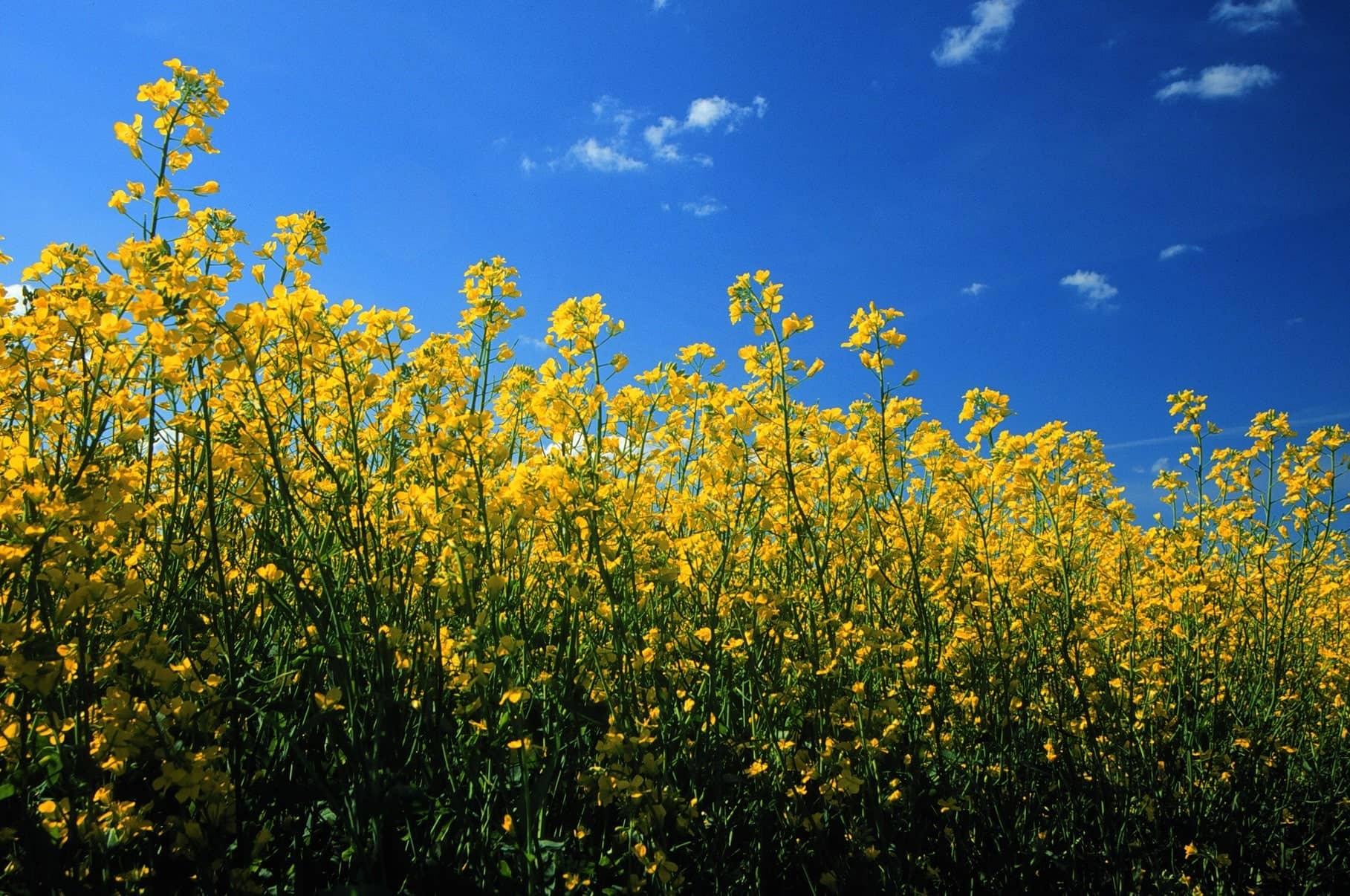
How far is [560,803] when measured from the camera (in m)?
2.65

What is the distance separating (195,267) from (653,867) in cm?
204

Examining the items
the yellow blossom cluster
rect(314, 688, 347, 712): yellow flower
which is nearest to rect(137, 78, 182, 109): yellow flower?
the yellow blossom cluster

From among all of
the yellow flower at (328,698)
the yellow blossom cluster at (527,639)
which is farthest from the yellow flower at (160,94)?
the yellow flower at (328,698)

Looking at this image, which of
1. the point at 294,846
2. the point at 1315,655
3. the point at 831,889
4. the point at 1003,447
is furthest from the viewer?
the point at 1315,655

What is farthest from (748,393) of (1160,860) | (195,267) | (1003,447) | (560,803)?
(1160,860)

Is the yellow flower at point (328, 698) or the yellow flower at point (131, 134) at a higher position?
the yellow flower at point (131, 134)

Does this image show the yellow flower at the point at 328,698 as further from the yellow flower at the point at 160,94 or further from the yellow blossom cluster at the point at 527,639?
the yellow flower at the point at 160,94

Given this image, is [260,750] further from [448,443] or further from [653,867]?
[653,867]

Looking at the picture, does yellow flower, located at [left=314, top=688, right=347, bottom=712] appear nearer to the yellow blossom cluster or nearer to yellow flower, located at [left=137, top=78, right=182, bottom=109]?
the yellow blossom cluster

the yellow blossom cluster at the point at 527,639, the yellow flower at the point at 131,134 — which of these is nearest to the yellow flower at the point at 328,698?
the yellow blossom cluster at the point at 527,639

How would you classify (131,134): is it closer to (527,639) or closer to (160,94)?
(160,94)

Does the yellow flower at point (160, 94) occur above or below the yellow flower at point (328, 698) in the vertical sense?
above

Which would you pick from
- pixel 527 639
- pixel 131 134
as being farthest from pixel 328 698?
pixel 131 134

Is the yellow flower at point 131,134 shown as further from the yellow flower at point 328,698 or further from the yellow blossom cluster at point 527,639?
the yellow flower at point 328,698
